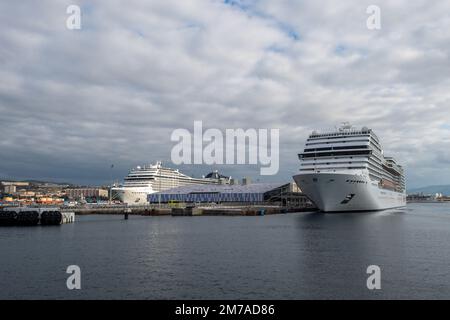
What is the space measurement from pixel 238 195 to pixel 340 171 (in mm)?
93550

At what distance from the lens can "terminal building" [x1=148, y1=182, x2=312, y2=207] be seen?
163250mm

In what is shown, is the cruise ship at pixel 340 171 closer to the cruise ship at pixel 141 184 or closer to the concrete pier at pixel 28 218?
the concrete pier at pixel 28 218

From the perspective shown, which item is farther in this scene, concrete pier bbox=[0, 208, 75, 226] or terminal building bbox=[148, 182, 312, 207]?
terminal building bbox=[148, 182, 312, 207]

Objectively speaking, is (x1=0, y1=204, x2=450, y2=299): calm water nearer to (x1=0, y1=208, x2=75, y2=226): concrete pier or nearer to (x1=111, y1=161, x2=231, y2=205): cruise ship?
(x1=0, y1=208, x2=75, y2=226): concrete pier

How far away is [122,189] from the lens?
156625 millimetres

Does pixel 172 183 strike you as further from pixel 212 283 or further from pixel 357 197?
pixel 212 283

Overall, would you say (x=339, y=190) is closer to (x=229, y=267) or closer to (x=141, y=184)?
(x=229, y=267)

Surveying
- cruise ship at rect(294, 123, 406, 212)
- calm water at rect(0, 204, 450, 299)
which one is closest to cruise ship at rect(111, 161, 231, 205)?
cruise ship at rect(294, 123, 406, 212)

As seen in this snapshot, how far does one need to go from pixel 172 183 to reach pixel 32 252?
147 m

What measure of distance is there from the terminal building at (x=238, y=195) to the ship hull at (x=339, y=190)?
77.6 m

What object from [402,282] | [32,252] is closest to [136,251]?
[32,252]

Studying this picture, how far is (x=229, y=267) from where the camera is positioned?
3117cm

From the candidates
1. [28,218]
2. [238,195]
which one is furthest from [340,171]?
[238,195]

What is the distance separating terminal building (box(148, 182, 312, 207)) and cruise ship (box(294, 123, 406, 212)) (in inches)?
3017
